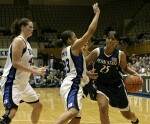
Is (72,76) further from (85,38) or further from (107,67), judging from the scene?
(107,67)

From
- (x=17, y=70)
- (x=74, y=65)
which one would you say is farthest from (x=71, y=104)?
(x=17, y=70)

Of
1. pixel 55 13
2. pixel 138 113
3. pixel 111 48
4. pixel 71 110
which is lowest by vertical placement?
pixel 138 113

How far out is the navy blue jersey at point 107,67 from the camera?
577 cm

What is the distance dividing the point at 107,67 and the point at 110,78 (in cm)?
19

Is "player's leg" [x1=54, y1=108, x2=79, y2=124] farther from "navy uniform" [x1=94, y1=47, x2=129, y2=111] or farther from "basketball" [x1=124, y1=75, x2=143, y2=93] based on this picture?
"basketball" [x1=124, y1=75, x2=143, y2=93]

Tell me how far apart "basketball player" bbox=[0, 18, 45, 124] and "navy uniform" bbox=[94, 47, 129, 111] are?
121 centimetres

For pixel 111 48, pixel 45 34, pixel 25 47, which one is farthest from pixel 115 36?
pixel 45 34

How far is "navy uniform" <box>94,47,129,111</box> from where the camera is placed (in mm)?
5770

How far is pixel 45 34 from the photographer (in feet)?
87.7

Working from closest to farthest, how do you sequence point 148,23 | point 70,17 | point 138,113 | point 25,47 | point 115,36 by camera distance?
point 25,47, point 115,36, point 138,113, point 148,23, point 70,17

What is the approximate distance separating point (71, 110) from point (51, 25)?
24.0 metres

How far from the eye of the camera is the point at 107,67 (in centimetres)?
577

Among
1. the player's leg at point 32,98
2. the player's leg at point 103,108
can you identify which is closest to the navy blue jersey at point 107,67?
the player's leg at point 103,108

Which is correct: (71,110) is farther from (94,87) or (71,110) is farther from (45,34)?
(45,34)
